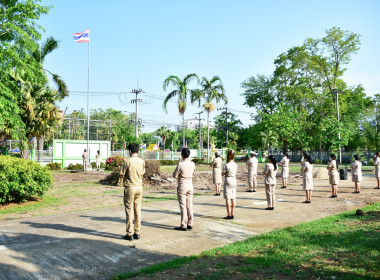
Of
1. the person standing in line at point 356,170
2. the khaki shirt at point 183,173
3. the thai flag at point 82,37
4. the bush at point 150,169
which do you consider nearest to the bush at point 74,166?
the thai flag at point 82,37

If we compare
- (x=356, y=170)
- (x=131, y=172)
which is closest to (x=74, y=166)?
(x=356, y=170)

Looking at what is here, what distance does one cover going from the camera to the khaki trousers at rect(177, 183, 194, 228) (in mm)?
6633

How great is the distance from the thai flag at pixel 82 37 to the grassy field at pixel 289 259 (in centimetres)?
2637

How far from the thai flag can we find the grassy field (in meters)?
26.4

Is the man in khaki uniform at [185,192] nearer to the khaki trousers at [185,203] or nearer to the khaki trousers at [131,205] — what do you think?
the khaki trousers at [185,203]

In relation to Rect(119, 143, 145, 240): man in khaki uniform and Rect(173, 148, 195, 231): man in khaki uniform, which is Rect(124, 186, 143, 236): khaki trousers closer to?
Rect(119, 143, 145, 240): man in khaki uniform

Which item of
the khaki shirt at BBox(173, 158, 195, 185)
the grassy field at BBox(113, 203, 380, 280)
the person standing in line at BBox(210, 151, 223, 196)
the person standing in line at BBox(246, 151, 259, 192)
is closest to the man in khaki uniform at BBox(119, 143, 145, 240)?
the khaki shirt at BBox(173, 158, 195, 185)

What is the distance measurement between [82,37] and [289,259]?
2808 cm

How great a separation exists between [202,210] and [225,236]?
266cm

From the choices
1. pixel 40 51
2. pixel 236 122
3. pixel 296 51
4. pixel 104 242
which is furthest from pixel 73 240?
pixel 236 122

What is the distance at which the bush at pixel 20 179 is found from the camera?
8.81 meters

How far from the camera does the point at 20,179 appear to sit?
9.07 metres

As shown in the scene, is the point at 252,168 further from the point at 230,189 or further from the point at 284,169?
the point at 230,189

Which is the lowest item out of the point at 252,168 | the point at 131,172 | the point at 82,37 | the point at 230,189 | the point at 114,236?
the point at 114,236
